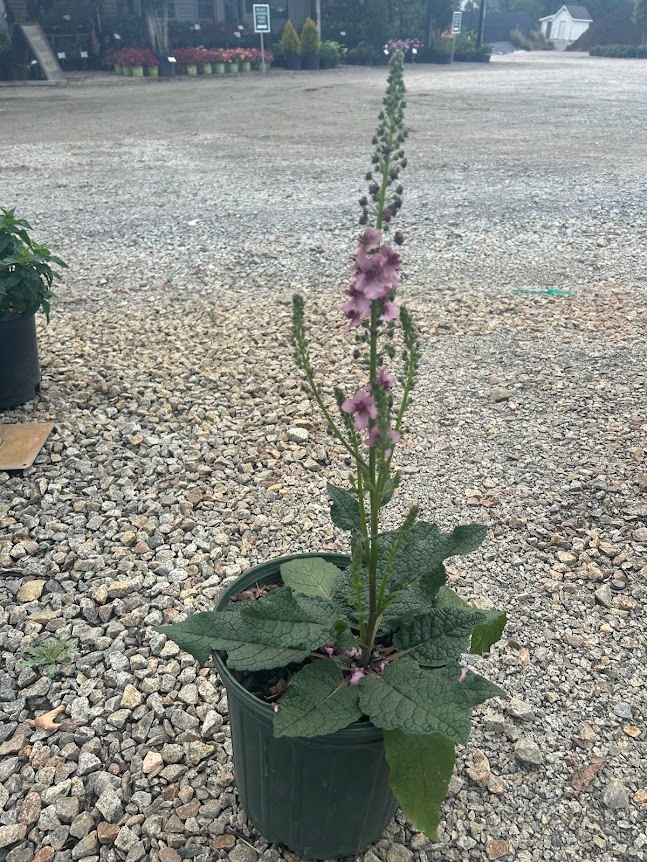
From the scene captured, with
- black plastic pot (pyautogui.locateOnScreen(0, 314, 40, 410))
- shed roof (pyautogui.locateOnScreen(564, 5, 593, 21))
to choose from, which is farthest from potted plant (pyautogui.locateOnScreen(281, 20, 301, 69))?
shed roof (pyautogui.locateOnScreen(564, 5, 593, 21))

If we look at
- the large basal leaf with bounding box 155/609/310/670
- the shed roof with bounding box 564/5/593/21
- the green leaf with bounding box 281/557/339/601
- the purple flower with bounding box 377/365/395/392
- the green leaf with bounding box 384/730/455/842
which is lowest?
the green leaf with bounding box 384/730/455/842

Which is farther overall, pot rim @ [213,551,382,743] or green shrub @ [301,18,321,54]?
green shrub @ [301,18,321,54]

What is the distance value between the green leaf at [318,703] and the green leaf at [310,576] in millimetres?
219

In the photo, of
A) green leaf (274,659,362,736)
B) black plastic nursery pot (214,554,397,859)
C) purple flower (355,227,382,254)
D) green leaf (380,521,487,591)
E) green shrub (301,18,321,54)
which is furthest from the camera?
green shrub (301,18,321,54)

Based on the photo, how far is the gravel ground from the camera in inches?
76.6

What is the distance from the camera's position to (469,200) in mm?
7551

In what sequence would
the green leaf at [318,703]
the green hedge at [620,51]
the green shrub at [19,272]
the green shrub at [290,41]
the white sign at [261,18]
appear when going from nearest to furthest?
the green leaf at [318,703] → the green shrub at [19,272] → the white sign at [261,18] → the green shrub at [290,41] → the green hedge at [620,51]

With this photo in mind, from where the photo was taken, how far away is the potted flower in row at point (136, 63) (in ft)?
63.3

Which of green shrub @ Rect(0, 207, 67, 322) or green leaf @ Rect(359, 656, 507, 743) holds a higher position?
green shrub @ Rect(0, 207, 67, 322)

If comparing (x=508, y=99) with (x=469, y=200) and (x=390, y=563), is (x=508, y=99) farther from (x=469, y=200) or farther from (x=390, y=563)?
(x=390, y=563)

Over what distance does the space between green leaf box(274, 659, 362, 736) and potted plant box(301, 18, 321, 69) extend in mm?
22823

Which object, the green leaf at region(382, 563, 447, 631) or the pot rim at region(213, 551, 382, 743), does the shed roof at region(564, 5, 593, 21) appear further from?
the pot rim at region(213, 551, 382, 743)

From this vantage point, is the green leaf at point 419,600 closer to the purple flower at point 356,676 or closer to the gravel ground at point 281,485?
the purple flower at point 356,676

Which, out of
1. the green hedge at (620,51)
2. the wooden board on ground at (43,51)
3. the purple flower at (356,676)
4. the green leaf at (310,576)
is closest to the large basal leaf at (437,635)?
the purple flower at (356,676)
